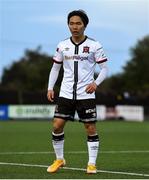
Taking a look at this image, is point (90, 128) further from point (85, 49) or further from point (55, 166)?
point (85, 49)

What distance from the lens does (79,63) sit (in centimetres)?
1038

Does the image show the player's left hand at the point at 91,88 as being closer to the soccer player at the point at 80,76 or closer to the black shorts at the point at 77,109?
the soccer player at the point at 80,76

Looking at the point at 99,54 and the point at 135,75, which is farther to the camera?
the point at 135,75

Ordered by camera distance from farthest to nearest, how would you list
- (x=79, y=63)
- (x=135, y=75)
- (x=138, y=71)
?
(x=138, y=71), (x=135, y=75), (x=79, y=63)

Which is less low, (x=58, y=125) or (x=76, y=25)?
(x=76, y=25)

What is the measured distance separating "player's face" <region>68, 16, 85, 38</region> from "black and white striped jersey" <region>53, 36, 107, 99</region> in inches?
7.7

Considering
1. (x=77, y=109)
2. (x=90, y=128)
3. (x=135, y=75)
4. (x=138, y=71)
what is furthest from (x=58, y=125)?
(x=138, y=71)

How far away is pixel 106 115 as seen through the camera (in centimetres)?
A: 5484

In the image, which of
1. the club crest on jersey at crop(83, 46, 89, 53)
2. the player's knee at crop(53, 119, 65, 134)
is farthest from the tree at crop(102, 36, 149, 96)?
the club crest on jersey at crop(83, 46, 89, 53)

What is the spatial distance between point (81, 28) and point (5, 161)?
337 centimetres

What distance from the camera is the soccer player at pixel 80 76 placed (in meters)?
10.3

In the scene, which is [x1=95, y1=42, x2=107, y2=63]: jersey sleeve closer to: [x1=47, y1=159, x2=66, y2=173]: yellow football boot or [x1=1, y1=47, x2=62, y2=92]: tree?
[x1=47, y1=159, x2=66, y2=173]: yellow football boot

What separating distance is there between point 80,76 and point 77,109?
0.55m

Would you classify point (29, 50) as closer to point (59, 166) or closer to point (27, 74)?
point (27, 74)
